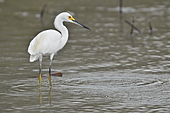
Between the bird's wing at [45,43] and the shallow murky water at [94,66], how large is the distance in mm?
692

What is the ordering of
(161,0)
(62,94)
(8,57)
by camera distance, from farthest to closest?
(161,0)
(8,57)
(62,94)

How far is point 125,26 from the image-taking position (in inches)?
747

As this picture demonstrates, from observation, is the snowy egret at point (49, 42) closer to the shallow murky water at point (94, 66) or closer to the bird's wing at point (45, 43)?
the bird's wing at point (45, 43)

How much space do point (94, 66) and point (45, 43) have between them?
2.08 metres

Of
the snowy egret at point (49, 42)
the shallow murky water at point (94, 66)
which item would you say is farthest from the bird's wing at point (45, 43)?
the shallow murky water at point (94, 66)

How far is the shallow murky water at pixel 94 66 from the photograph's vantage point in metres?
8.60

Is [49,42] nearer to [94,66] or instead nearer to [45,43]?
[45,43]

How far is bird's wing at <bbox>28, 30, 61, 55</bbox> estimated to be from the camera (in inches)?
412

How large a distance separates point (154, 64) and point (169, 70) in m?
0.81

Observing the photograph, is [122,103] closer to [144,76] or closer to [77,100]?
[77,100]

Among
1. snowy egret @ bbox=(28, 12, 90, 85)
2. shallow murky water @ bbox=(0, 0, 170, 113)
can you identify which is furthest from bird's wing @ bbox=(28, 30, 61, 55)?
shallow murky water @ bbox=(0, 0, 170, 113)

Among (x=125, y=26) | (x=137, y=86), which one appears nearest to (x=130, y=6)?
(x=125, y=26)

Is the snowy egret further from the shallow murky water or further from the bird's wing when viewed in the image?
the shallow murky water

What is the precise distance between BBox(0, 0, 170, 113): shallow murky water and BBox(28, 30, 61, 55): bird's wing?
692 mm
